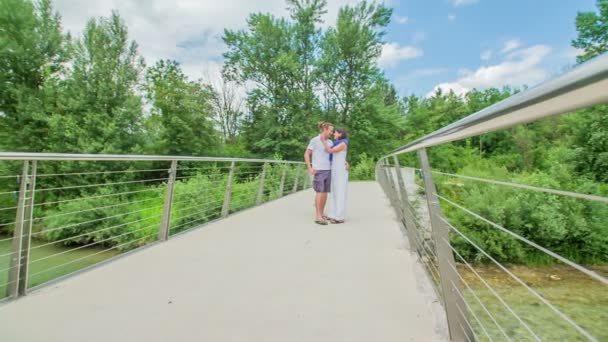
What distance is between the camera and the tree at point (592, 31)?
652 inches

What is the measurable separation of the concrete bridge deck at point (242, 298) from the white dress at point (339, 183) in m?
1.05

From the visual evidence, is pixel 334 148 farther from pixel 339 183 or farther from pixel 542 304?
pixel 542 304

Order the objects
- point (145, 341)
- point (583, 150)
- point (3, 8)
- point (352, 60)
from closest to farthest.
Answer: point (145, 341) → point (3, 8) → point (583, 150) → point (352, 60)

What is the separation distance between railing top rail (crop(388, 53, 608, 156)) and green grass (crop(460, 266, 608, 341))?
2734mm

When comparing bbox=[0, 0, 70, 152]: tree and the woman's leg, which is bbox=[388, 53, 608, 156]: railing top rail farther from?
bbox=[0, 0, 70, 152]: tree

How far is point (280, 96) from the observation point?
21.7m

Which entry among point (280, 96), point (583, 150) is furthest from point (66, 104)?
point (583, 150)

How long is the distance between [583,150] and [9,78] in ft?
84.3

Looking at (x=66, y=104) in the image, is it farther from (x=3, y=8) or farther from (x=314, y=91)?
(x=314, y=91)

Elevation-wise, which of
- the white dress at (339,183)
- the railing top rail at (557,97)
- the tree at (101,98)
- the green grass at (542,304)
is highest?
the tree at (101,98)

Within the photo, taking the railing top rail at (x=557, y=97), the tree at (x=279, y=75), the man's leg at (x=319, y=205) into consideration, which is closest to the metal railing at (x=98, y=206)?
the man's leg at (x=319, y=205)

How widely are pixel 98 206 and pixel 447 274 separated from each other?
1154cm

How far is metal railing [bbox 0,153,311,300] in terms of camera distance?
74.9 inches

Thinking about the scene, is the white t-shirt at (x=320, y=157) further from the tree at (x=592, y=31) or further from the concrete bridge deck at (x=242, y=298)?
the tree at (x=592, y=31)
